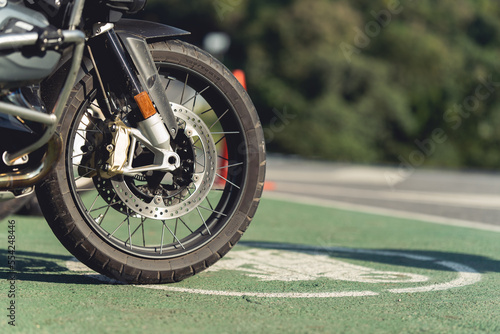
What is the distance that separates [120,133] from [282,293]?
109cm

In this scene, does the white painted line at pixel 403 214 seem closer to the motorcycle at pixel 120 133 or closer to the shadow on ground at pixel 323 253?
the shadow on ground at pixel 323 253

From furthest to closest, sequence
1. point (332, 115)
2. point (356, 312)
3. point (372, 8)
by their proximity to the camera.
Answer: point (372, 8), point (332, 115), point (356, 312)

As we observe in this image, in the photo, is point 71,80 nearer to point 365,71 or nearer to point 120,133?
point 120,133

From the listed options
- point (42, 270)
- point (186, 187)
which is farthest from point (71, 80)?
point (42, 270)

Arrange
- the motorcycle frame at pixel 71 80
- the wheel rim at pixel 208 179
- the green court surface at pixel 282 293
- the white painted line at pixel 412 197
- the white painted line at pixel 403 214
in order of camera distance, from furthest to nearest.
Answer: the white painted line at pixel 412 197, the white painted line at pixel 403 214, the wheel rim at pixel 208 179, the motorcycle frame at pixel 71 80, the green court surface at pixel 282 293

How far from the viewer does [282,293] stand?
3514 millimetres

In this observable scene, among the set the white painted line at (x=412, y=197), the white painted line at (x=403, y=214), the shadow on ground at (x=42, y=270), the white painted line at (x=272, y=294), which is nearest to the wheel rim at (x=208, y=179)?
the white painted line at (x=272, y=294)

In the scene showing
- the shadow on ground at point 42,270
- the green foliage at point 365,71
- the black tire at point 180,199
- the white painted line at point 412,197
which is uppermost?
the green foliage at point 365,71

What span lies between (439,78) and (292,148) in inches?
586

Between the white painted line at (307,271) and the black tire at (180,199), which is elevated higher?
the black tire at (180,199)

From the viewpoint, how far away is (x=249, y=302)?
3.27m

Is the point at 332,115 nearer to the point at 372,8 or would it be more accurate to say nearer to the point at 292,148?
the point at 292,148

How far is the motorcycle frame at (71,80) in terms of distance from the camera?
317 cm

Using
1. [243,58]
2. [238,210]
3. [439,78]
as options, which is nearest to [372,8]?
[439,78]
